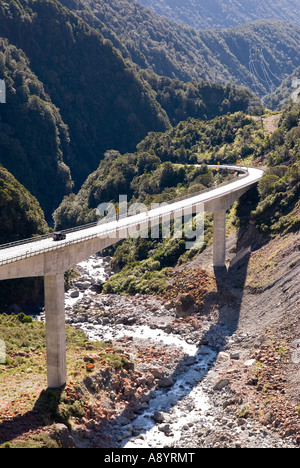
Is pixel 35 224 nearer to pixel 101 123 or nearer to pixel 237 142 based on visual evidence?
pixel 237 142

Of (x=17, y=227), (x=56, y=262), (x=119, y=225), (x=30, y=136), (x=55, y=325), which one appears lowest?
(x=17, y=227)

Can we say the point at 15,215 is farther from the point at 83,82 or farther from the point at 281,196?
the point at 83,82

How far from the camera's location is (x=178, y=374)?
42688mm

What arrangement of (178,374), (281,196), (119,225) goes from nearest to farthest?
(178,374), (119,225), (281,196)

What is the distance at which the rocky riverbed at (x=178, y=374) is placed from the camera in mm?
33125

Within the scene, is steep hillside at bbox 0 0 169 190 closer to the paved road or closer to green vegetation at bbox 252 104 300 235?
the paved road

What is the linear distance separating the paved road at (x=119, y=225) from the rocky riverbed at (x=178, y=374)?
10.0m

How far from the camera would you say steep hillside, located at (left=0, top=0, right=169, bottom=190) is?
138m

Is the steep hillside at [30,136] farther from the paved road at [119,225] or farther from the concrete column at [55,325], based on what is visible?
the concrete column at [55,325]

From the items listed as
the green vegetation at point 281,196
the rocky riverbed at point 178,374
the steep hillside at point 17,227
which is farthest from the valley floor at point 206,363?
the steep hillside at point 17,227

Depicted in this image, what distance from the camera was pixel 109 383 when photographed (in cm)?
3741

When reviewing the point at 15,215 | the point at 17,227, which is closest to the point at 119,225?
the point at 17,227

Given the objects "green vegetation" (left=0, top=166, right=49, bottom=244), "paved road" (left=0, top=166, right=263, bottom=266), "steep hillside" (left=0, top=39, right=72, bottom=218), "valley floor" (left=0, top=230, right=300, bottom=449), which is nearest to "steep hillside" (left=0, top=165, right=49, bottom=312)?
"green vegetation" (left=0, top=166, right=49, bottom=244)

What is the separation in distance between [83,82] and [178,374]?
377ft
